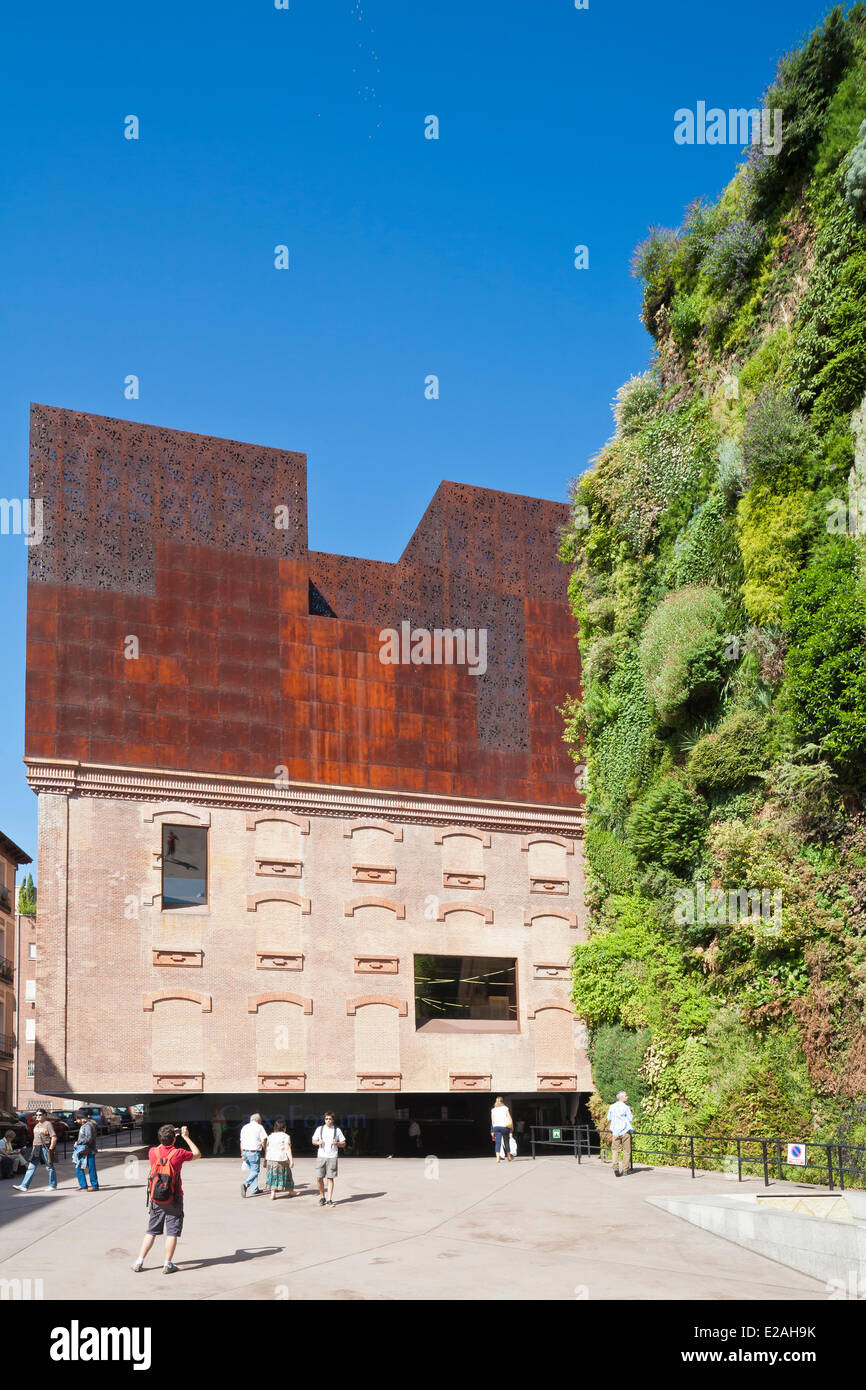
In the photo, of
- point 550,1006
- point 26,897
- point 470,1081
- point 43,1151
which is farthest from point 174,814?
point 26,897

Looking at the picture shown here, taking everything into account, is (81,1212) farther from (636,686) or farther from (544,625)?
(544,625)

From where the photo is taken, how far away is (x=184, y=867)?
33.9 m

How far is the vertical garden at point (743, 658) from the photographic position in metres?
24.0

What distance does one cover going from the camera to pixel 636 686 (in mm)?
32188

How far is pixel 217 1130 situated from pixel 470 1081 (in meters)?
7.40

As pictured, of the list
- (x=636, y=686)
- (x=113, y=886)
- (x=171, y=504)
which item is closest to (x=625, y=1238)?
(x=636, y=686)

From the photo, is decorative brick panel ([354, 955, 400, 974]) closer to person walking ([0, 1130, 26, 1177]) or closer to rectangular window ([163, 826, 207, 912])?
rectangular window ([163, 826, 207, 912])

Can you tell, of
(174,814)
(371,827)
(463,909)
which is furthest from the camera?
(463,909)

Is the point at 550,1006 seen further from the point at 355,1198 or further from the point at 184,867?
the point at 355,1198

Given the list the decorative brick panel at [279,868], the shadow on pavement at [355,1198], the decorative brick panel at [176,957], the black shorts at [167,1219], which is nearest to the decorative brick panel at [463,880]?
the decorative brick panel at [279,868]

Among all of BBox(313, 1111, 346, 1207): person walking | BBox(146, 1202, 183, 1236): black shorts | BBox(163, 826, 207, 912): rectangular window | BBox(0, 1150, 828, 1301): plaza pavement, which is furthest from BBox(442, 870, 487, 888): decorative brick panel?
BBox(146, 1202, 183, 1236): black shorts

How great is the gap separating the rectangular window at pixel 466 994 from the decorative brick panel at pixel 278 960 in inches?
146

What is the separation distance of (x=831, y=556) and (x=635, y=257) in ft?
44.6

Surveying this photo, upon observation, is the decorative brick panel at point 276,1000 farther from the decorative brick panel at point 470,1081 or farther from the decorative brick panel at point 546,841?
the decorative brick panel at point 546,841
